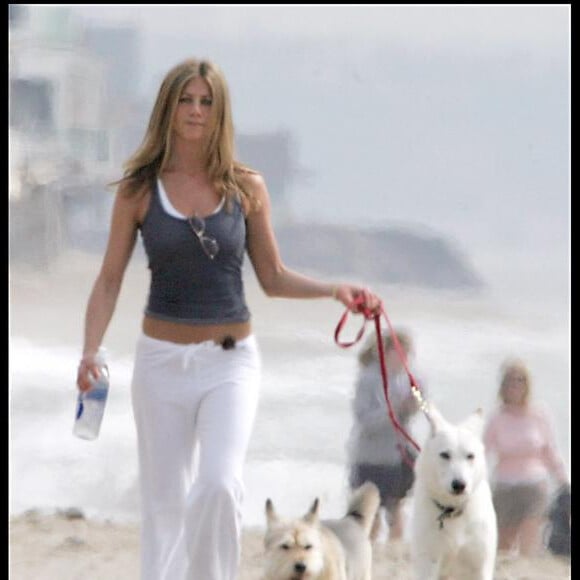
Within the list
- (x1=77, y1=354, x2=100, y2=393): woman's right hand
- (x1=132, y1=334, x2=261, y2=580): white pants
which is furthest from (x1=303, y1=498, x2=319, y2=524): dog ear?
(x1=77, y1=354, x2=100, y2=393): woman's right hand

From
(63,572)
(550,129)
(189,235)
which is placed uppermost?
(550,129)

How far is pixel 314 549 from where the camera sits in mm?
5309

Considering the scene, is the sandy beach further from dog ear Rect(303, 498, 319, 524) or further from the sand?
dog ear Rect(303, 498, 319, 524)

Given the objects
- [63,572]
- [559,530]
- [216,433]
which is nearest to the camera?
[216,433]

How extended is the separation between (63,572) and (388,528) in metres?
1.27

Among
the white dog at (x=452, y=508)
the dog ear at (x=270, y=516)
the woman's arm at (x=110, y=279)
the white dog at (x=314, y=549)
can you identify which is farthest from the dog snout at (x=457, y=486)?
the woman's arm at (x=110, y=279)

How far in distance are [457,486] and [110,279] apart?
1.29 meters

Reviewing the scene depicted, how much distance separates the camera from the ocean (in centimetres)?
688

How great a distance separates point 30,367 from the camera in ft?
23.2

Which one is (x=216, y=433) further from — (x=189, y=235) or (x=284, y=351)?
(x=284, y=351)

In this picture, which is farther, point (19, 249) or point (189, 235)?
point (19, 249)

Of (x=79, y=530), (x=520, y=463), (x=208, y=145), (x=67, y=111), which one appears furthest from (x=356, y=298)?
(x=67, y=111)

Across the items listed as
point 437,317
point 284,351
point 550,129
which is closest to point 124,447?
point 284,351

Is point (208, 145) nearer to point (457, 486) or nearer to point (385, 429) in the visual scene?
point (457, 486)
